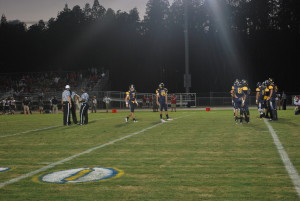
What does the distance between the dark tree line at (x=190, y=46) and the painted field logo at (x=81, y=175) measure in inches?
1927

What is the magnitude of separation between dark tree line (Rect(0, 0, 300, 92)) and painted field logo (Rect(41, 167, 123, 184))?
48.9 metres

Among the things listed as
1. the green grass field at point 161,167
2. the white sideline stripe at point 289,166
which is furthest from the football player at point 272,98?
the white sideline stripe at point 289,166

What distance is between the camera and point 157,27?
6650cm

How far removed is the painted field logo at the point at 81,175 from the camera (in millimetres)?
6049

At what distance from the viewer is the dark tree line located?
57938mm

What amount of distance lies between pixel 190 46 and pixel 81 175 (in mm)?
55197

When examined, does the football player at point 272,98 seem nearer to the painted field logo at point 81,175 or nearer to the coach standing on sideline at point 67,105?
the coach standing on sideline at point 67,105

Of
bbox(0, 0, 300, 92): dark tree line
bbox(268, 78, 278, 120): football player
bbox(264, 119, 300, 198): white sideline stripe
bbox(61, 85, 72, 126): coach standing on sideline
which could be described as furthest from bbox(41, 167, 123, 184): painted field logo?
bbox(0, 0, 300, 92): dark tree line

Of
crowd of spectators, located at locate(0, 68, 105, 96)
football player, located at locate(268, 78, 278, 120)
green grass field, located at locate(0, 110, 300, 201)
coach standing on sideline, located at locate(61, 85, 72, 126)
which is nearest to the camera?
green grass field, located at locate(0, 110, 300, 201)

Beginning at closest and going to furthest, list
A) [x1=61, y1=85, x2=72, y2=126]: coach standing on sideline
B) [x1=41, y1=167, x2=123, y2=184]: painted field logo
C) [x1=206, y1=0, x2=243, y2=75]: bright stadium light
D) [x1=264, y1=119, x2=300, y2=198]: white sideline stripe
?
[x1=264, y1=119, x2=300, y2=198]: white sideline stripe, [x1=41, y1=167, x2=123, y2=184]: painted field logo, [x1=61, y1=85, x2=72, y2=126]: coach standing on sideline, [x1=206, y1=0, x2=243, y2=75]: bright stadium light

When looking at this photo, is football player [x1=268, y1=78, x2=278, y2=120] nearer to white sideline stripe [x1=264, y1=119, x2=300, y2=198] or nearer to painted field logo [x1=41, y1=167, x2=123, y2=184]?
white sideline stripe [x1=264, y1=119, x2=300, y2=198]

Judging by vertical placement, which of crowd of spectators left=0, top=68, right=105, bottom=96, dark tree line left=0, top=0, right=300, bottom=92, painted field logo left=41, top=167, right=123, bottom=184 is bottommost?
painted field logo left=41, top=167, right=123, bottom=184

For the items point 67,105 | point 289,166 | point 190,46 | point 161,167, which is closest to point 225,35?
point 190,46

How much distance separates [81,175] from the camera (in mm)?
6391
